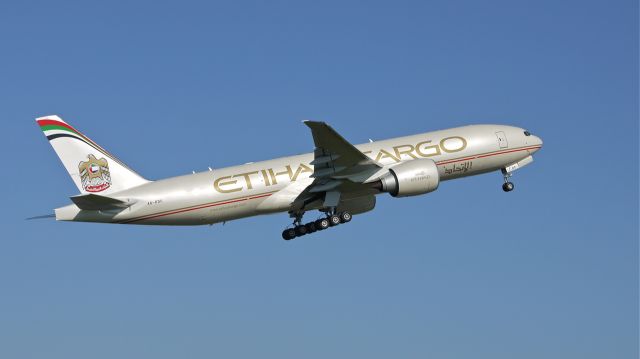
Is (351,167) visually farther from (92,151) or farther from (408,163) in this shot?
(92,151)

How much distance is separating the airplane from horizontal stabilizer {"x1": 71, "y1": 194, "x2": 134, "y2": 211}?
0.18 feet

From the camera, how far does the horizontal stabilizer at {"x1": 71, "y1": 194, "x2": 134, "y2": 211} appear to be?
45.3 metres

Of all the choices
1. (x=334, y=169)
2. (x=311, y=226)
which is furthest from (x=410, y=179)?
(x=311, y=226)

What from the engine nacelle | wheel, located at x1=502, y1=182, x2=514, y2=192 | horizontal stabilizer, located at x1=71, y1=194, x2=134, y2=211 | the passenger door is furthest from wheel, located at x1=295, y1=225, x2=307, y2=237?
wheel, located at x1=502, y1=182, x2=514, y2=192

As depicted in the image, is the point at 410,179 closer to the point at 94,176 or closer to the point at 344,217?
the point at 344,217

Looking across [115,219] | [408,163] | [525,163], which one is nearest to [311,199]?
[408,163]

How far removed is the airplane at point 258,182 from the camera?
48.1m

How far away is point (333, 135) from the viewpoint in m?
Answer: 46.3

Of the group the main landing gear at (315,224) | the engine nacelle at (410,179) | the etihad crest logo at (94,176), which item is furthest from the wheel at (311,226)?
the etihad crest logo at (94,176)

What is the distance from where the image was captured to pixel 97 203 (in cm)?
4650

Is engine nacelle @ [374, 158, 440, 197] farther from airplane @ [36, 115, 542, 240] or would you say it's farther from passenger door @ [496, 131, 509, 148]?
passenger door @ [496, 131, 509, 148]

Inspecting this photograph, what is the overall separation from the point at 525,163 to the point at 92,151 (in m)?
27.4

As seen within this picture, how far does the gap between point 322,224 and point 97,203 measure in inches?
528

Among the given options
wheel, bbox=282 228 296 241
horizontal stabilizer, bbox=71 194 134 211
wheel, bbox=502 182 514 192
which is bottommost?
wheel, bbox=282 228 296 241
